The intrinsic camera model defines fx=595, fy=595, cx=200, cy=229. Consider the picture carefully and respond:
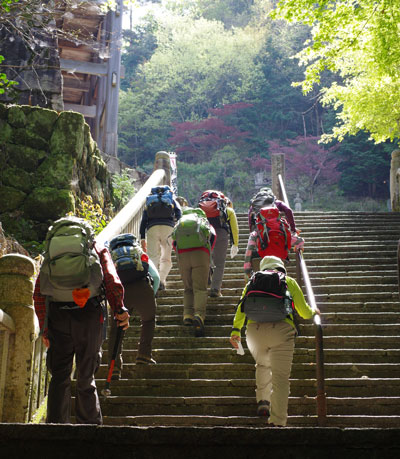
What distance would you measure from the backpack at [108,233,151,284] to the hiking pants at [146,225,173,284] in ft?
6.39

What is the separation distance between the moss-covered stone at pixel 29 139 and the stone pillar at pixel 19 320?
672 cm

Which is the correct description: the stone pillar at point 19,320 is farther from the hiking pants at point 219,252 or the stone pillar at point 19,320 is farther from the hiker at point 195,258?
the hiking pants at point 219,252

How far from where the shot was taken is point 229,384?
17.9 ft

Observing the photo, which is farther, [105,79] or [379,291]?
[105,79]

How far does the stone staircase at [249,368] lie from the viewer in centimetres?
510

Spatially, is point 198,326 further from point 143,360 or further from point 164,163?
point 164,163

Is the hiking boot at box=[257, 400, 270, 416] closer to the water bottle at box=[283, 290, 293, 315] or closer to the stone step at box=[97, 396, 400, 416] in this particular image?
the stone step at box=[97, 396, 400, 416]

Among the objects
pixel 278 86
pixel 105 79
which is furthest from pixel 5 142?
pixel 278 86

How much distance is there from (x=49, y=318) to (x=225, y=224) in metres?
3.76

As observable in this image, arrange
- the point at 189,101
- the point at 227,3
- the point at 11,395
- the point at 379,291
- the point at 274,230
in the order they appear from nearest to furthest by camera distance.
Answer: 1. the point at 11,395
2. the point at 274,230
3. the point at 379,291
4. the point at 189,101
5. the point at 227,3

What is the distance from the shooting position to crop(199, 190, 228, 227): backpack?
7.30 m

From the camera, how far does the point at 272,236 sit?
6441 mm

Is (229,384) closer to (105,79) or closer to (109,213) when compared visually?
(109,213)

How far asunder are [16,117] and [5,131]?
361 mm
